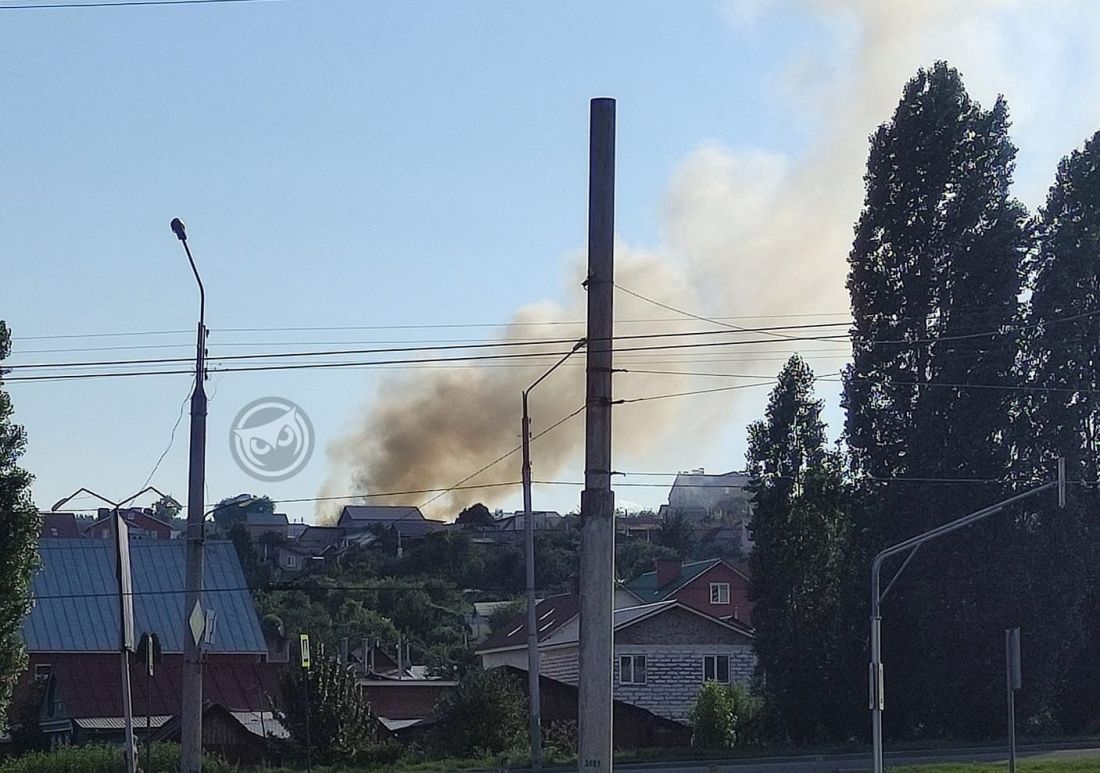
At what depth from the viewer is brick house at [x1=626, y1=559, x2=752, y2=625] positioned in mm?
85875

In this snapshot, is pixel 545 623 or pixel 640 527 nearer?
pixel 545 623

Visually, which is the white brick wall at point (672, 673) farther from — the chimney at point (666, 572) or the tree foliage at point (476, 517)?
the tree foliage at point (476, 517)

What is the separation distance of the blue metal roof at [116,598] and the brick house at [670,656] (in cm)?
1357

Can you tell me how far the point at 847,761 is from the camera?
4000cm

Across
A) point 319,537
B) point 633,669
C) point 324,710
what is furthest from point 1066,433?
point 319,537

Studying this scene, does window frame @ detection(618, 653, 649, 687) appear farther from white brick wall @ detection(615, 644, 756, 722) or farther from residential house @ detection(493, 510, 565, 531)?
residential house @ detection(493, 510, 565, 531)

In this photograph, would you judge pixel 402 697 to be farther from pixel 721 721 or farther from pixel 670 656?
pixel 721 721

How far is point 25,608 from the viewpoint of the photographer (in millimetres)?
39969

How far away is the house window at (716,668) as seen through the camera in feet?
215

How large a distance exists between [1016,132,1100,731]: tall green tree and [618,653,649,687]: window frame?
17230 mm

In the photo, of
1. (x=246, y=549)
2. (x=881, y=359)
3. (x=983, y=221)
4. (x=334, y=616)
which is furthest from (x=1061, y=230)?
(x=246, y=549)

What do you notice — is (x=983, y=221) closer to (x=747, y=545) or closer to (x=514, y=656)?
(x=514, y=656)

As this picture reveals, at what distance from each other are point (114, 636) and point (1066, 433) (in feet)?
120

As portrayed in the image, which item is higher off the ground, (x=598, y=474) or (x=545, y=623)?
(x=598, y=474)
